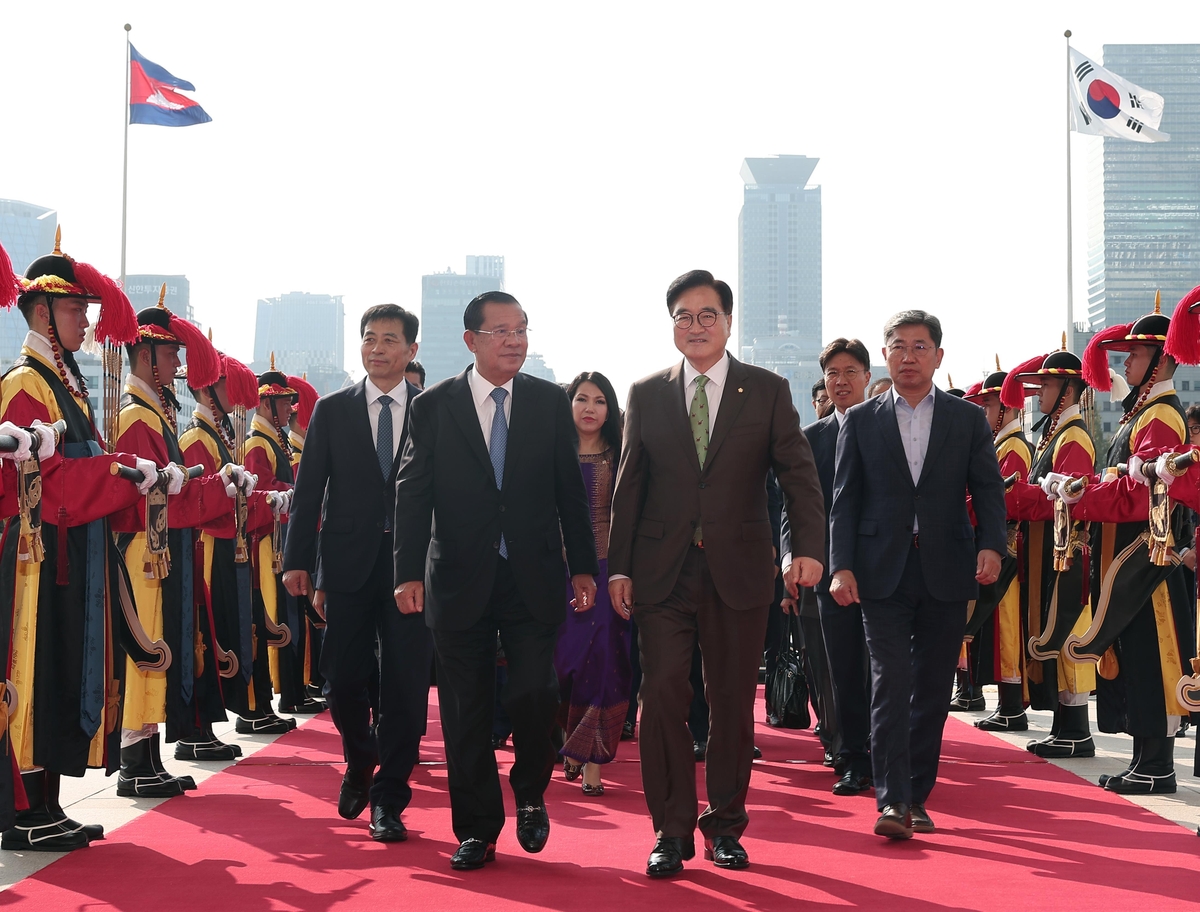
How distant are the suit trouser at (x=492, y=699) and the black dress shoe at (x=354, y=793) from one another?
73cm

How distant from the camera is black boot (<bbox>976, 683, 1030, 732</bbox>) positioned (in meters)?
8.26

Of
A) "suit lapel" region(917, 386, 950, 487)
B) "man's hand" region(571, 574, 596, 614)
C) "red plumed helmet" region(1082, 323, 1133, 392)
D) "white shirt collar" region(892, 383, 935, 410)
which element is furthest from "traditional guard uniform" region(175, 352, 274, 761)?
"red plumed helmet" region(1082, 323, 1133, 392)

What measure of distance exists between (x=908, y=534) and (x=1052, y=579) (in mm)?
2777

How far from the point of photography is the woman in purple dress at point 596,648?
614cm

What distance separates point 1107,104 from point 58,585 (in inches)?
624

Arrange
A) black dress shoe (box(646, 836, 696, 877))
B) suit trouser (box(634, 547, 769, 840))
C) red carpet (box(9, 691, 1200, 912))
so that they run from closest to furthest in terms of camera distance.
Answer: red carpet (box(9, 691, 1200, 912)) → black dress shoe (box(646, 836, 696, 877)) → suit trouser (box(634, 547, 769, 840))

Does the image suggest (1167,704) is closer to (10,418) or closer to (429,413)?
(429,413)

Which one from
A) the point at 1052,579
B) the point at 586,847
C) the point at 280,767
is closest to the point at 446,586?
the point at 586,847

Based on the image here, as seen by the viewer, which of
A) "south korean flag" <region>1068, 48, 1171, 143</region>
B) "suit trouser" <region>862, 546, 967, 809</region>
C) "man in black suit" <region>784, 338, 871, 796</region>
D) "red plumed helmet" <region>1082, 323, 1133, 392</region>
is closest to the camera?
"suit trouser" <region>862, 546, 967, 809</region>

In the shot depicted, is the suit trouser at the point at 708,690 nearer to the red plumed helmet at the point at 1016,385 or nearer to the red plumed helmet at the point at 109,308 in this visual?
the red plumed helmet at the point at 109,308

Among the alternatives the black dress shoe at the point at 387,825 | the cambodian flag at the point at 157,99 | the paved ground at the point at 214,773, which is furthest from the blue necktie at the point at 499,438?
the cambodian flag at the point at 157,99

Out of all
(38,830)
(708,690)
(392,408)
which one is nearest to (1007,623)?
(708,690)

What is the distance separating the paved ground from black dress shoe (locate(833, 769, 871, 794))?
115 cm

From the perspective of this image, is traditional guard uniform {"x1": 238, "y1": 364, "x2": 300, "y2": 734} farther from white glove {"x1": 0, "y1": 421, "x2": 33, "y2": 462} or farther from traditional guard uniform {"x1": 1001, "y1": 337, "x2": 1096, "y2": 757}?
traditional guard uniform {"x1": 1001, "y1": 337, "x2": 1096, "y2": 757}
